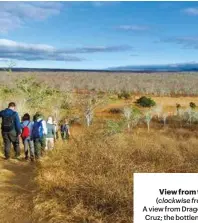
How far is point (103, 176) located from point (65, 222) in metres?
0.94

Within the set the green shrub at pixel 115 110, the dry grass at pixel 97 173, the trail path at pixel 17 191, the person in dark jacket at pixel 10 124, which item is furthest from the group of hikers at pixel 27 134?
the green shrub at pixel 115 110

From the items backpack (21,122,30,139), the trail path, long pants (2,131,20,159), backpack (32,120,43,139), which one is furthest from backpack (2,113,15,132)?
the trail path

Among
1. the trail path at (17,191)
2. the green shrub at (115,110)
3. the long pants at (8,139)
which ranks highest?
the long pants at (8,139)

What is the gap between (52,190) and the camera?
28.1 feet

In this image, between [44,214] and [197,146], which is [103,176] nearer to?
[44,214]

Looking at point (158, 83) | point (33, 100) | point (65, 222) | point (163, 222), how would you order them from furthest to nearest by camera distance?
point (158, 83), point (33, 100), point (65, 222), point (163, 222)

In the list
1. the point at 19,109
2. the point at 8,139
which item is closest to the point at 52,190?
the point at 8,139

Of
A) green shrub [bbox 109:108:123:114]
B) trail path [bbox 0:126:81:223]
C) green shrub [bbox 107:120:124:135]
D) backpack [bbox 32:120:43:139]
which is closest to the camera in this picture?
trail path [bbox 0:126:81:223]

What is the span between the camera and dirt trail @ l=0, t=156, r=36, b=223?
8205mm

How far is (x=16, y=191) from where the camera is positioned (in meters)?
9.43

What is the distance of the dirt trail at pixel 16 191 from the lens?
8.21 metres

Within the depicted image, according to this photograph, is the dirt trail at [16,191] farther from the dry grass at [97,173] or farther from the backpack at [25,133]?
the backpack at [25,133]

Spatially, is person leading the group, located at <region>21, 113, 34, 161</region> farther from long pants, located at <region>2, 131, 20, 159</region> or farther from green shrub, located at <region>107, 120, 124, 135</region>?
green shrub, located at <region>107, 120, 124, 135</region>

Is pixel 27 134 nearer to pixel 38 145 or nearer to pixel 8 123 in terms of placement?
pixel 38 145
